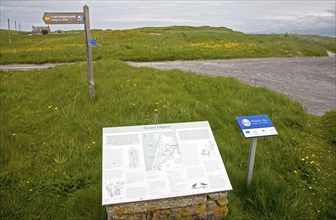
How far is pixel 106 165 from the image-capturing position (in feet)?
9.21

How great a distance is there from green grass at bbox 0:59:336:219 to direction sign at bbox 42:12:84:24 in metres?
1.89

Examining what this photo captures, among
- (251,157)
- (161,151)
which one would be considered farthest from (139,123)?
(251,157)

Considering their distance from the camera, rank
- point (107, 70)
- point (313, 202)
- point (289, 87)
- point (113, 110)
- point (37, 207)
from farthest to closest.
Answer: point (289, 87), point (107, 70), point (113, 110), point (313, 202), point (37, 207)

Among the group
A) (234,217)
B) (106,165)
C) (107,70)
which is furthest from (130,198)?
(107,70)

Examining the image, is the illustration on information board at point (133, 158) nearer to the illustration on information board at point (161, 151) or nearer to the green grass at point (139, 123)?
the illustration on information board at point (161, 151)

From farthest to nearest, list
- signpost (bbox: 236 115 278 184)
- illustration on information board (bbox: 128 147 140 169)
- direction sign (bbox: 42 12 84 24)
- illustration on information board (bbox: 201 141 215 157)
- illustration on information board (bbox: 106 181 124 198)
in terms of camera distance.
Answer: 1. direction sign (bbox: 42 12 84 24)
2. signpost (bbox: 236 115 278 184)
3. illustration on information board (bbox: 201 141 215 157)
4. illustration on information board (bbox: 128 147 140 169)
5. illustration on information board (bbox: 106 181 124 198)

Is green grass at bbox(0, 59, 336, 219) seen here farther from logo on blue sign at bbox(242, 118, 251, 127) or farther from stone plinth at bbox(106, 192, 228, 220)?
logo on blue sign at bbox(242, 118, 251, 127)

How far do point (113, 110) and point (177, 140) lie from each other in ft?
10.1

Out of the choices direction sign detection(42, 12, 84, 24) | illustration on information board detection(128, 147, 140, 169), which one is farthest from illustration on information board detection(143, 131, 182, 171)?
direction sign detection(42, 12, 84, 24)

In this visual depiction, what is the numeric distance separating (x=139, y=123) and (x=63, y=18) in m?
3.21

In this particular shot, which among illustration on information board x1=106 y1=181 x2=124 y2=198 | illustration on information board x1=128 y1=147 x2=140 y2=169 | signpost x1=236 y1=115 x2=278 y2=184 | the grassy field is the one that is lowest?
the grassy field

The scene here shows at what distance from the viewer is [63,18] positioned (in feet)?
19.7

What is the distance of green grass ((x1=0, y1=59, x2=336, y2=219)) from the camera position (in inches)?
131

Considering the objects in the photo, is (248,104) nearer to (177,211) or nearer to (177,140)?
(177,140)
